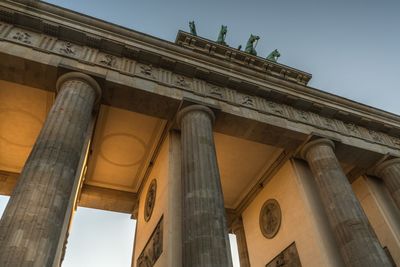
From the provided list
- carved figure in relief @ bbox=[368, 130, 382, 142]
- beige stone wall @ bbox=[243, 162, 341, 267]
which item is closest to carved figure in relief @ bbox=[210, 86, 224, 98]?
beige stone wall @ bbox=[243, 162, 341, 267]

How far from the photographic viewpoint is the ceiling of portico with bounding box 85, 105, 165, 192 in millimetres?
12016

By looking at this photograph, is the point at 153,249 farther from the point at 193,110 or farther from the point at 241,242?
the point at 241,242

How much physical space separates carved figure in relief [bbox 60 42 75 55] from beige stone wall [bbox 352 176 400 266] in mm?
12976

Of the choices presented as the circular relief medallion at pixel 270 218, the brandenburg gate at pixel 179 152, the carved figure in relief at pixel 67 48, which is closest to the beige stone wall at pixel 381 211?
the brandenburg gate at pixel 179 152

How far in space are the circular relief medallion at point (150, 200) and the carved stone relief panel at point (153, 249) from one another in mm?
1203

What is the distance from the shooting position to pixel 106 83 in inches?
385

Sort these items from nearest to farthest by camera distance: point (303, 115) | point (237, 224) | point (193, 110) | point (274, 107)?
1. point (193, 110)
2. point (274, 107)
3. point (303, 115)
4. point (237, 224)

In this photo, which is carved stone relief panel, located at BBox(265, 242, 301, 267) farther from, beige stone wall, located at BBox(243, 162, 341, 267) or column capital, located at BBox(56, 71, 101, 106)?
column capital, located at BBox(56, 71, 101, 106)

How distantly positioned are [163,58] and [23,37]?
14.5ft

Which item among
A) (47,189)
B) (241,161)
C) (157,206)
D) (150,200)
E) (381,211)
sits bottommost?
(47,189)

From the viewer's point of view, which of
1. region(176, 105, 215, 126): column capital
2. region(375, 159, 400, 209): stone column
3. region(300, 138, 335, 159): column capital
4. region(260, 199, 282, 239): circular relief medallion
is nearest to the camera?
region(176, 105, 215, 126): column capital

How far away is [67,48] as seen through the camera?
10.0 m

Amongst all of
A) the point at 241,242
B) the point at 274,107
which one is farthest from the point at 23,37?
the point at 241,242

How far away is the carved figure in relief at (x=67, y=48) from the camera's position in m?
9.86
